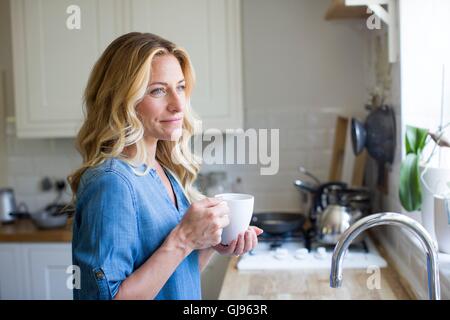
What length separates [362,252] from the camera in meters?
1.25

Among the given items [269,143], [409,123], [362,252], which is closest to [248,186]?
[362,252]

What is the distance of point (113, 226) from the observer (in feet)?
1.79

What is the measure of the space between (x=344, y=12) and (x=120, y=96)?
106 centimetres

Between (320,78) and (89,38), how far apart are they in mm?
813

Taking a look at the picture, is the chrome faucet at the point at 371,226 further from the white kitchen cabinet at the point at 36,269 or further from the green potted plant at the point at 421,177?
the white kitchen cabinet at the point at 36,269

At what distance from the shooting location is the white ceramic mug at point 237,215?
0.58 m

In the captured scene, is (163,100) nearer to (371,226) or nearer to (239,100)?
(371,226)

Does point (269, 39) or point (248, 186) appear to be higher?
point (269, 39)

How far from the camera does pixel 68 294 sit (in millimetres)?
1562

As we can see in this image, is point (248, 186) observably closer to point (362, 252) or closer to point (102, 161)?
point (362, 252)
